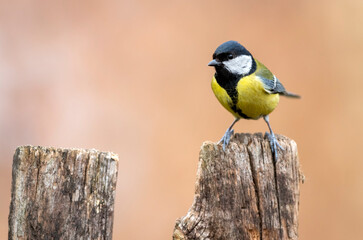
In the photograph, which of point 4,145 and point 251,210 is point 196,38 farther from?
point 251,210

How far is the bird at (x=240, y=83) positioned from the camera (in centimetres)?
318

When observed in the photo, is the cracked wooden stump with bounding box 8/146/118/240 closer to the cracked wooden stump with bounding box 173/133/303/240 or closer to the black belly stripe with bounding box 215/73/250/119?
the cracked wooden stump with bounding box 173/133/303/240

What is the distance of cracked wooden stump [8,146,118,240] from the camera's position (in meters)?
2.07

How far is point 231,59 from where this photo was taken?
3186mm

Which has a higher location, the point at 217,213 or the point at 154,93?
the point at 154,93

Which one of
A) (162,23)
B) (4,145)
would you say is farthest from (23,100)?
(162,23)

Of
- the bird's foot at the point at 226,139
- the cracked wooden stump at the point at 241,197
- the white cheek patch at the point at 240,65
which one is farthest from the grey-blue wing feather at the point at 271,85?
the cracked wooden stump at the point at 241,197

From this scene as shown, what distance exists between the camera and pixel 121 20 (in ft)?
16.9

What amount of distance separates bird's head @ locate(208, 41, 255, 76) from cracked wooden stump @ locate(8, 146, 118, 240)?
1.33 meters

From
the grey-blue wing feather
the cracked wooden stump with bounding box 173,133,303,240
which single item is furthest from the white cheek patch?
the cracked wooden stump with bounding box 173,133,303,240

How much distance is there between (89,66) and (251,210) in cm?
318

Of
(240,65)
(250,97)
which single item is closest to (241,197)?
(250,97)

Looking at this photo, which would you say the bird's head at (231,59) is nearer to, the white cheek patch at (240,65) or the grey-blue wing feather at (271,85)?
the white cheek patch at (240,65)

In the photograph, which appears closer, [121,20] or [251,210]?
[251,210]
